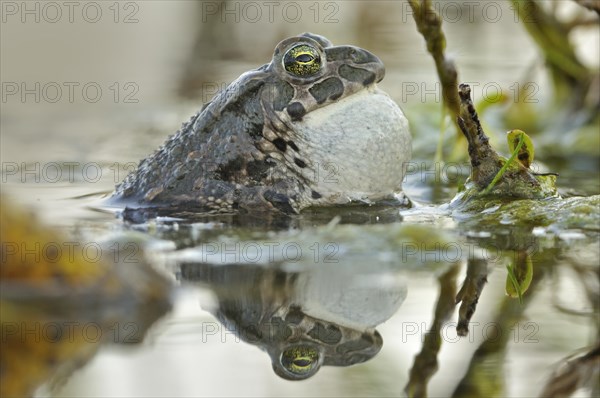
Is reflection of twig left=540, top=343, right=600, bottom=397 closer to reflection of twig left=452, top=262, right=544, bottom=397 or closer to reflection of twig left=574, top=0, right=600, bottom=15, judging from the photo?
reflection of twig left=452, top=262, right=544, bottom=397

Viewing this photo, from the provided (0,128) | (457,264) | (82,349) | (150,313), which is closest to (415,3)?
(457,264)

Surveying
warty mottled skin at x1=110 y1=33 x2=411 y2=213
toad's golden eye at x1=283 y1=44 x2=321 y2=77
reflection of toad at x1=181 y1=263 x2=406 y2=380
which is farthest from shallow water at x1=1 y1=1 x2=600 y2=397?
toad's golden eye at x1=283 y1=44 x2=321 y2=77

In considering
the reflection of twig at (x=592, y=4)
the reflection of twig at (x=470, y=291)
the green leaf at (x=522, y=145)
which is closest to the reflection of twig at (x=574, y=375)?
the reflection of twig at (x=470, y=291)

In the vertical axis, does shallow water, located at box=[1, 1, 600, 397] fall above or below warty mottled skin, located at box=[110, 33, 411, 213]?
below

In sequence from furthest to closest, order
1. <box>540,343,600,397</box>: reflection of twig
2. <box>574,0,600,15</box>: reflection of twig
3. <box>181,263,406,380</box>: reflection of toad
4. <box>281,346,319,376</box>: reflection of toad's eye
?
<box>574,0,600,15</box>: reflection of twig, <box>181,263,406,380</box>: reflection of toad, <box>281,346,319,376</box>: reflection of toad's eye, <box>540,343,600,397</box>: reflection of twig

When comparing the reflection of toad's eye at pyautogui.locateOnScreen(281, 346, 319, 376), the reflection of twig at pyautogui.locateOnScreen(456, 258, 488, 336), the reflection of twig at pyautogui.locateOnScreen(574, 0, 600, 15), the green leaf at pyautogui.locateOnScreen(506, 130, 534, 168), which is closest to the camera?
the reflection of toad's eye at pyautogui.locateOnScreen(281, 346, 319, 376)

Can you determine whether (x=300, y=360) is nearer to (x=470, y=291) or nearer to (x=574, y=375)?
(x=574, y=375)

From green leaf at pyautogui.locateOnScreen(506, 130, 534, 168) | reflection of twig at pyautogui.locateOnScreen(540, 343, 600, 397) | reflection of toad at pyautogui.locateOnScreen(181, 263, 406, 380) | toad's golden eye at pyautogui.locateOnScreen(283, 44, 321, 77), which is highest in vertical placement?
toad's golden eye at pyautogui.locateOnScreen(283, 44, 321, 77)
